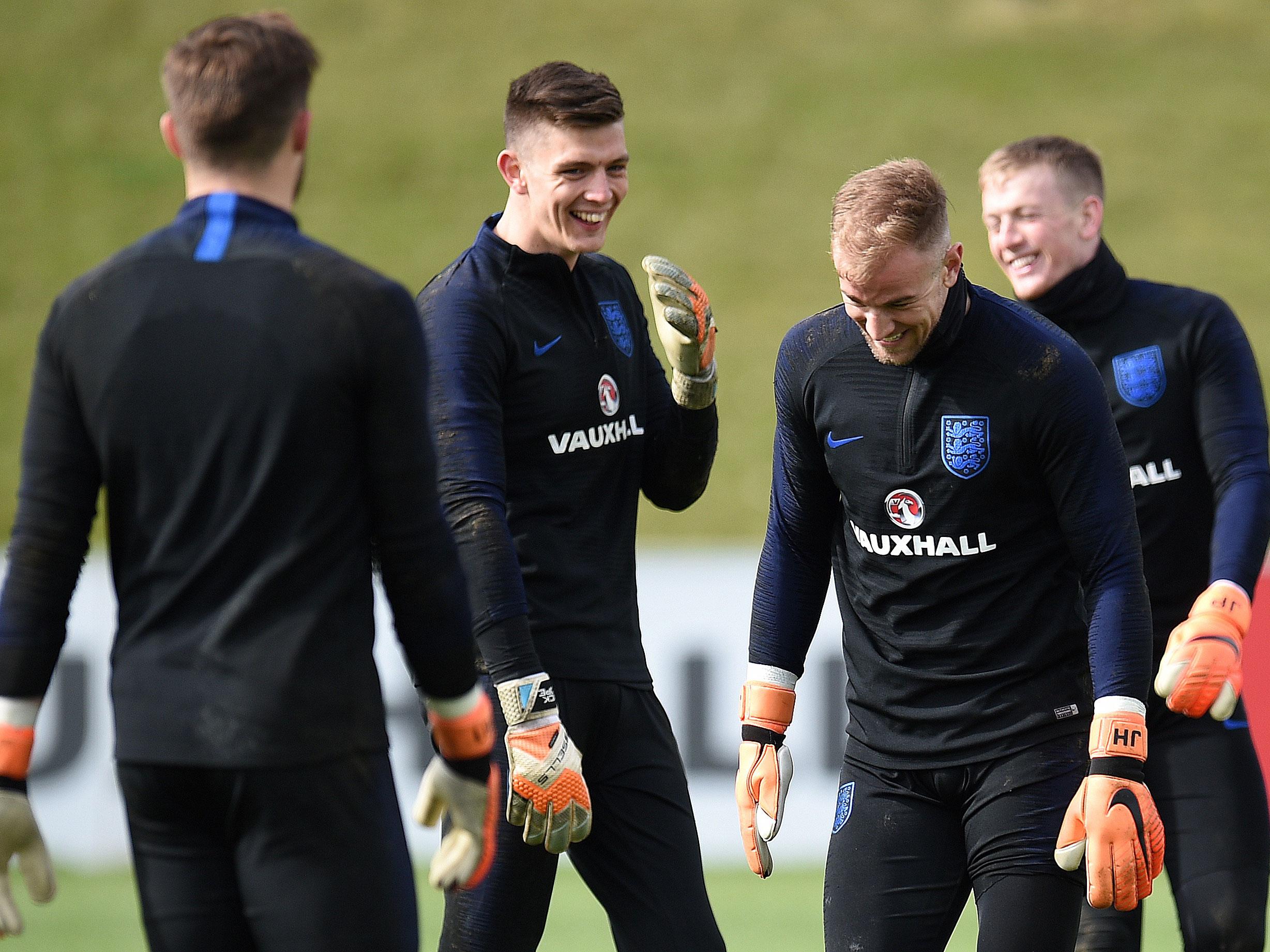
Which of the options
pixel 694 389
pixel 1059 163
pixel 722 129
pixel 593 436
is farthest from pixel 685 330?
pixel 722 129

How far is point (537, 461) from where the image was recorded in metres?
3.63

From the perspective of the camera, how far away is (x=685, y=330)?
3.77m

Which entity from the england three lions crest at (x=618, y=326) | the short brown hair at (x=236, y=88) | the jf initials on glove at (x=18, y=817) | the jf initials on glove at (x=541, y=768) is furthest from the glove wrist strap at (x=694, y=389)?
the jf initials on glove at (x=18, y=817)

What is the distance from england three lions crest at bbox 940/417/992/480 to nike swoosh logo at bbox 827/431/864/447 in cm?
19

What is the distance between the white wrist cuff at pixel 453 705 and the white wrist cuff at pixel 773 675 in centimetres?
116

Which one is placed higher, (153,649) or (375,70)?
(375,70)

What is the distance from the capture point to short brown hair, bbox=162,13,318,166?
240 centimetres

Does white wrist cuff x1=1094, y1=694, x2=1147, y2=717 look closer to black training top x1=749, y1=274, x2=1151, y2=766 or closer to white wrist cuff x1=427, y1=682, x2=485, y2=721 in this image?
black training top x1=749, y1=274, x2=1151, y2=766

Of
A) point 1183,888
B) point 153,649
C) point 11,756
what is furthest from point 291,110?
point 1183,888

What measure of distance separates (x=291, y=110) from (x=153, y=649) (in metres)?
0.84

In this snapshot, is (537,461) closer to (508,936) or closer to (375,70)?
(508,936)

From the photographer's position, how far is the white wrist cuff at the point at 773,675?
143 inches

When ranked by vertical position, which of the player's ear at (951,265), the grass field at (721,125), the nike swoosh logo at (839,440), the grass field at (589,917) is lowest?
the grass field at (589,917)

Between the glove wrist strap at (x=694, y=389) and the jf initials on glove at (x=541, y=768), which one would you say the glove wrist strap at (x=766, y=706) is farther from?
the glove wrist strap at (x=694, y=389)
